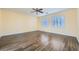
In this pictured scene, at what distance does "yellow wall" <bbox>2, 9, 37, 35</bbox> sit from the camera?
196 centimetres

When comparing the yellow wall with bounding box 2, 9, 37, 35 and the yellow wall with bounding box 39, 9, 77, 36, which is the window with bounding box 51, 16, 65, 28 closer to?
the yellow wall with bounding box 39, 9, 77, 36

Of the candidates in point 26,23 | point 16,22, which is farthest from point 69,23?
point 16,22

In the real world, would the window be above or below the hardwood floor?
above

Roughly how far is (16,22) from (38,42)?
42 cm

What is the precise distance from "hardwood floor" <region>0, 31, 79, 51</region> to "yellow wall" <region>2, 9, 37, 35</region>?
7 centimetres

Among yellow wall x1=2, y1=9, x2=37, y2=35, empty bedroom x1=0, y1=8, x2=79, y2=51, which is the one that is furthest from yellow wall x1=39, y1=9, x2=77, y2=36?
yellow wall x1=2, y1=9, x2=37, y2=35

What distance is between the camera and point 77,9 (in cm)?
194

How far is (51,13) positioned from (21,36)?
0.53m

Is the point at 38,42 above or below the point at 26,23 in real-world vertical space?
below

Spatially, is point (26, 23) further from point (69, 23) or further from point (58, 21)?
point (69, 23)

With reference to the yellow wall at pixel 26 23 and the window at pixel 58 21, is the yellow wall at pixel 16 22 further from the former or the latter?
the window at pixel 58 21

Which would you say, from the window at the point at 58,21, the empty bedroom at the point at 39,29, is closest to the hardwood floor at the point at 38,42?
the empty bedroom at the point at 39,29

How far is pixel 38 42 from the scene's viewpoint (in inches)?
77.4

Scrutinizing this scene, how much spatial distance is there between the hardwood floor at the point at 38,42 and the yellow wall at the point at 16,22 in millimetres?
71
